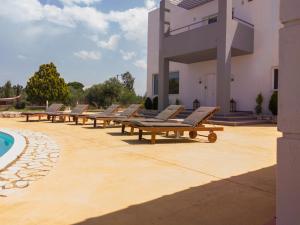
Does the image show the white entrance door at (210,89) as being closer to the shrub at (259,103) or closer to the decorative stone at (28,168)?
the shrub at (259,103)

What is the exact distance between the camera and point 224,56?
1455cm

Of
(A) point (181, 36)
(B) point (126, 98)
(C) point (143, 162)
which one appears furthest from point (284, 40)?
(B) point (126, 98)

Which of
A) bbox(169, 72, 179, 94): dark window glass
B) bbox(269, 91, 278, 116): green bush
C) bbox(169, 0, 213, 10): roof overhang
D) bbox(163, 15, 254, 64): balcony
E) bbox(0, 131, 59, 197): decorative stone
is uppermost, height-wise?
bbox(169, 0, 213, 10): roof overhang

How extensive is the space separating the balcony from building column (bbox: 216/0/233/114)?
Result: 382 mm

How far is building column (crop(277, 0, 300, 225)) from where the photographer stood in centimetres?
196

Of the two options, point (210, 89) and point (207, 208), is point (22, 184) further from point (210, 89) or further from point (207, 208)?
point (210, 89)

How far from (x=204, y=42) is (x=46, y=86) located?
53.9 ft

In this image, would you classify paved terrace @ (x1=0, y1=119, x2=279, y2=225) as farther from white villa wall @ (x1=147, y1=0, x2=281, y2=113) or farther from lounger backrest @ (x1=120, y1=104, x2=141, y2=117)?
white villa wall @ (x1=147, y1=0, x2=281, y2=113)

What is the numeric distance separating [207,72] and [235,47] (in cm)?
433

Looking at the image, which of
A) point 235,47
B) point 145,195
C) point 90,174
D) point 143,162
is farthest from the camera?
point 235,47

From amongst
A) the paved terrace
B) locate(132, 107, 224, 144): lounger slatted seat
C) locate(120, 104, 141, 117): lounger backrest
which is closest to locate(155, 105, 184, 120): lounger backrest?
locate(132, 107, 224, 144): lounger slatted seat

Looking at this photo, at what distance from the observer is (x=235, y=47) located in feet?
50.0

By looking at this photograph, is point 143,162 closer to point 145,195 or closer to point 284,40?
point 145,195

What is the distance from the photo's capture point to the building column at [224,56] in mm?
14565
